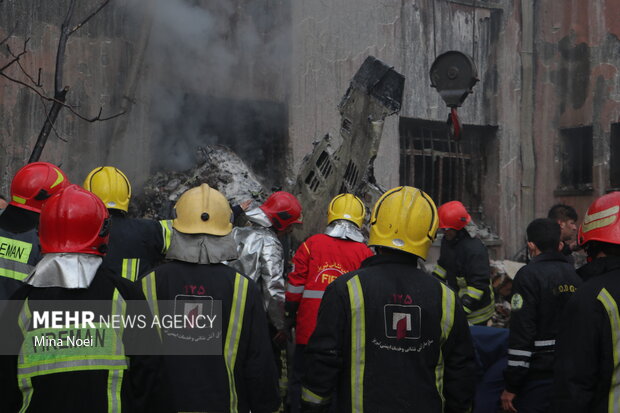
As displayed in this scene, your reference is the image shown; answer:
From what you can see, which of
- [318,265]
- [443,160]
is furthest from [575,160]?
[318,265]

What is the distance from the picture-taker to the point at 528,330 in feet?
12.7

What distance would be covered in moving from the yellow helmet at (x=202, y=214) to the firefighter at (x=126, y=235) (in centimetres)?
84

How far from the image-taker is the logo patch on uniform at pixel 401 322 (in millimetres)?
2666

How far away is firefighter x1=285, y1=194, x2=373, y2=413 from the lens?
481cm

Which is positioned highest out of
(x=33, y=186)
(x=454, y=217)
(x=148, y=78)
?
(x=148, y=78)

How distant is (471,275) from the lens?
5609mm

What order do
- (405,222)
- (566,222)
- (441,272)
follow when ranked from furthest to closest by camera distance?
(441,272) → (566,222) → (405,222)

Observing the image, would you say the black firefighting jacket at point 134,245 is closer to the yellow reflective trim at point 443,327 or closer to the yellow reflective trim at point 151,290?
the yellow reflective trim at point 151,290

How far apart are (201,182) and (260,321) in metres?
5.22

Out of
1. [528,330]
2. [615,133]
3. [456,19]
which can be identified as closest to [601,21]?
[615,133]

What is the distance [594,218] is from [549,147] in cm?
957

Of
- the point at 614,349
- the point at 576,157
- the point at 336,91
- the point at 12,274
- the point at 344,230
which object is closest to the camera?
the point at 614,349

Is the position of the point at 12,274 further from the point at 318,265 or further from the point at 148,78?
the point at 148,78

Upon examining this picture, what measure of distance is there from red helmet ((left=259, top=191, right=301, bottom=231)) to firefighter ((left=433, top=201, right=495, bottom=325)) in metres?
1.54
